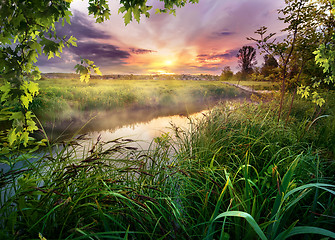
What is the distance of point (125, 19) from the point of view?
74.9 inches

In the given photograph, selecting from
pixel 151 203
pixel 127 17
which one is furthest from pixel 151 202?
pixel 127 17

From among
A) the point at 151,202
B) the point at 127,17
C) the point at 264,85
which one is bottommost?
the point at 151,202

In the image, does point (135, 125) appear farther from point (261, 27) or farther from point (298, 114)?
point (298, 114)

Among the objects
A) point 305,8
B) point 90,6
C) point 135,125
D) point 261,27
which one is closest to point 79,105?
point 135,125

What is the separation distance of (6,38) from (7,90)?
0.56 m

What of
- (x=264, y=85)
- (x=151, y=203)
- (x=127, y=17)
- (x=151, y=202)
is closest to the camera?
(x=151, y=202)

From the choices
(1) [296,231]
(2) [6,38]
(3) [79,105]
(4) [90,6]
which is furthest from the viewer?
(3) [79,105]

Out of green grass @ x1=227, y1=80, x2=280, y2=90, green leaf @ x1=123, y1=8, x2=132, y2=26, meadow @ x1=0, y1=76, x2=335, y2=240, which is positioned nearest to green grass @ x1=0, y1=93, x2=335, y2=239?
meadow @ x1=0, y1=76, x2=335, y2=240

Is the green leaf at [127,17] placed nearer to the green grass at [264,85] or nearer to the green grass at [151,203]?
the green grass at [151,203]

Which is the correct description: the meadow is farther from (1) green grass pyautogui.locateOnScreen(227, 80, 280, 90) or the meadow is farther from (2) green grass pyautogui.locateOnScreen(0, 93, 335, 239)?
(1) green grass pyautogui.locateOnScreen(227, 80, 280, 90)

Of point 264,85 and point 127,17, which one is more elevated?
point 264,85

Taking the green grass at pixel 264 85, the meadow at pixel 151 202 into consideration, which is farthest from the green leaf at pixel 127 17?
the green grass at pixel 264 85

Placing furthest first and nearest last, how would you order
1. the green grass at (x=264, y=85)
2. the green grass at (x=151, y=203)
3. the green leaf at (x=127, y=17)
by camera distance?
1. the green grass at (x=264, y=85)
2. the green leaf at (x=127, y=17)
3. the green grass at (x=151, y=203)

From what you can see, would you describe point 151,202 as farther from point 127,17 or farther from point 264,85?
point 264,85
